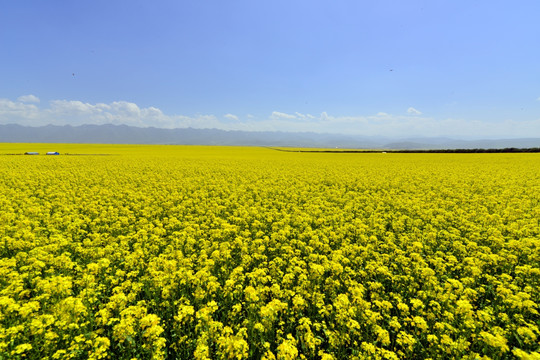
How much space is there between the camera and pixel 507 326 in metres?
4.94

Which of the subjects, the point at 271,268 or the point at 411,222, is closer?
the point at 271,268

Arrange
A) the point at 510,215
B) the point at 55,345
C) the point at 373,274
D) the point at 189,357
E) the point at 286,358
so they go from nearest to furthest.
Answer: the point at 286,358 < the point at 55,345 < the point at 189,357 < the point at 373,274 < the point at 510,215

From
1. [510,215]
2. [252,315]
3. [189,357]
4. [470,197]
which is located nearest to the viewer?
[189,357]

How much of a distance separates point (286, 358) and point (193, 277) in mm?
3036

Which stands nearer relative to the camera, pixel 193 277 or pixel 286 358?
pixel 286 358

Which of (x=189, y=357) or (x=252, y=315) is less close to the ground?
(x=252, y=315)

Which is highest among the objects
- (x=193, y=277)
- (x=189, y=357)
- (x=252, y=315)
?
(x=193, y=277)

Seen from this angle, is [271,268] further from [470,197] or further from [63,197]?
[470,197]

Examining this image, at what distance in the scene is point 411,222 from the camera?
11305mm

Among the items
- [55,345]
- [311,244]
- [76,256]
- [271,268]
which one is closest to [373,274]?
[311,244]

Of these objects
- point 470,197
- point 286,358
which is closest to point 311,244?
point 286,358

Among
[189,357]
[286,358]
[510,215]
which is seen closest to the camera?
[286,358]

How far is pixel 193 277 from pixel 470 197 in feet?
63.4

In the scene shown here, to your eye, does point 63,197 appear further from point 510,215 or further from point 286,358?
point 510,215
